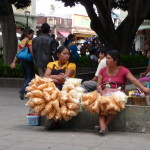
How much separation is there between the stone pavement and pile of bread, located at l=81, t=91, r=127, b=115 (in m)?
0.39

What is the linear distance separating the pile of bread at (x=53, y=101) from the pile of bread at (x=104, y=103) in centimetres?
20

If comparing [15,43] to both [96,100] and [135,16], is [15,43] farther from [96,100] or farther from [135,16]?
[96,100]

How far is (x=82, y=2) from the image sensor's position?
2159 cm

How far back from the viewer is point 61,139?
7094 mm

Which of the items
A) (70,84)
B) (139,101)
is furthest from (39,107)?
(139,101)

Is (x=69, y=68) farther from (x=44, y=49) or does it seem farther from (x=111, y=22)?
(x=111, y=22)

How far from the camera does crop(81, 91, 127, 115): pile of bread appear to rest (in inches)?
292

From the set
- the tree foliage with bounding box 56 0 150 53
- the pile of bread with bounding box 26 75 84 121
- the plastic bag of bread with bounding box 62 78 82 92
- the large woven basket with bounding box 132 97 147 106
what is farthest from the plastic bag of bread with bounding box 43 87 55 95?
the tree foliage with bounding box 56 0 150 53

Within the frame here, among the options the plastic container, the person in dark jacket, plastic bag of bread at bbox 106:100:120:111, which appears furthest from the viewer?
the person in dark jacket

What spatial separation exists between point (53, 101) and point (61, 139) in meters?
0.77

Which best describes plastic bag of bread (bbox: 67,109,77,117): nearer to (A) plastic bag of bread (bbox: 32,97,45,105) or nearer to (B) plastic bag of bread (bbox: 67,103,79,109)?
(B) plastic bag of bread (bbox: 67,103,79,109)

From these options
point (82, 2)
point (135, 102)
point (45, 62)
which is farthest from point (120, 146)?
point (82, 2)

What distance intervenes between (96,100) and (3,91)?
751 cm

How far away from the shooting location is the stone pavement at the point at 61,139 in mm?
6531
